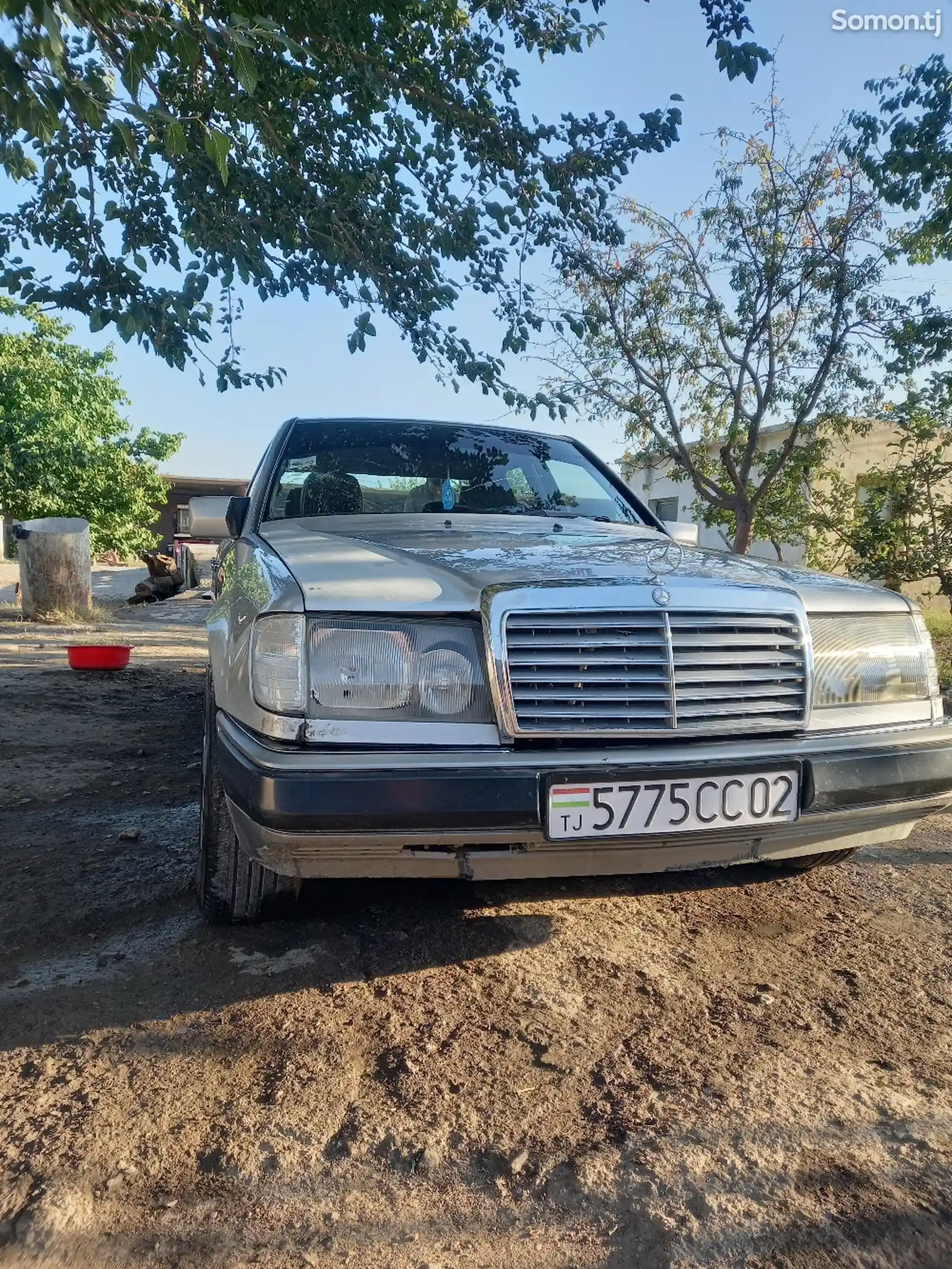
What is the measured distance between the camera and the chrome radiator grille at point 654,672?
190 centimetres

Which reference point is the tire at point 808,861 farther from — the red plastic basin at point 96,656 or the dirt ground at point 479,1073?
the red plastic basin at point 96,656

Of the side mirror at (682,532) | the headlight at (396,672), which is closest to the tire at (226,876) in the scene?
the headlight at (396,672)

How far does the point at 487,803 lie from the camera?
1776mm

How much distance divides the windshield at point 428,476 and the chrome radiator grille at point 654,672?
4.25 feet

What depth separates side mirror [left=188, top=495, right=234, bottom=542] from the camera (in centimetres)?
329

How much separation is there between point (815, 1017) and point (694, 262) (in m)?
9.33

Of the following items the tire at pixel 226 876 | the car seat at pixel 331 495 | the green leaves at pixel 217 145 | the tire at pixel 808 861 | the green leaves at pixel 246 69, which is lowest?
the tire at pixel 808 861

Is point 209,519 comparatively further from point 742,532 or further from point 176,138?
point 742,532

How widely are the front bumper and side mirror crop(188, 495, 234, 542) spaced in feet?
4.71

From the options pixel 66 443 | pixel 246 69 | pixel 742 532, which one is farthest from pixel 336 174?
pixel 66 443

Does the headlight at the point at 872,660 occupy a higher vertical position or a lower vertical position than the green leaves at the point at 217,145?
lower

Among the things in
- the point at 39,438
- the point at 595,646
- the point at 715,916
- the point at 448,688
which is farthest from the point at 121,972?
the point at 39,438

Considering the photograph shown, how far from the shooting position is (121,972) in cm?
220

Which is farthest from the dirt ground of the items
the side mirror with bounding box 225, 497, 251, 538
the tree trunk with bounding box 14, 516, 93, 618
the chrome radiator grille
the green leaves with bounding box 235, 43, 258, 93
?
the tree trunk with bounding box 14, 516, 93, 618
